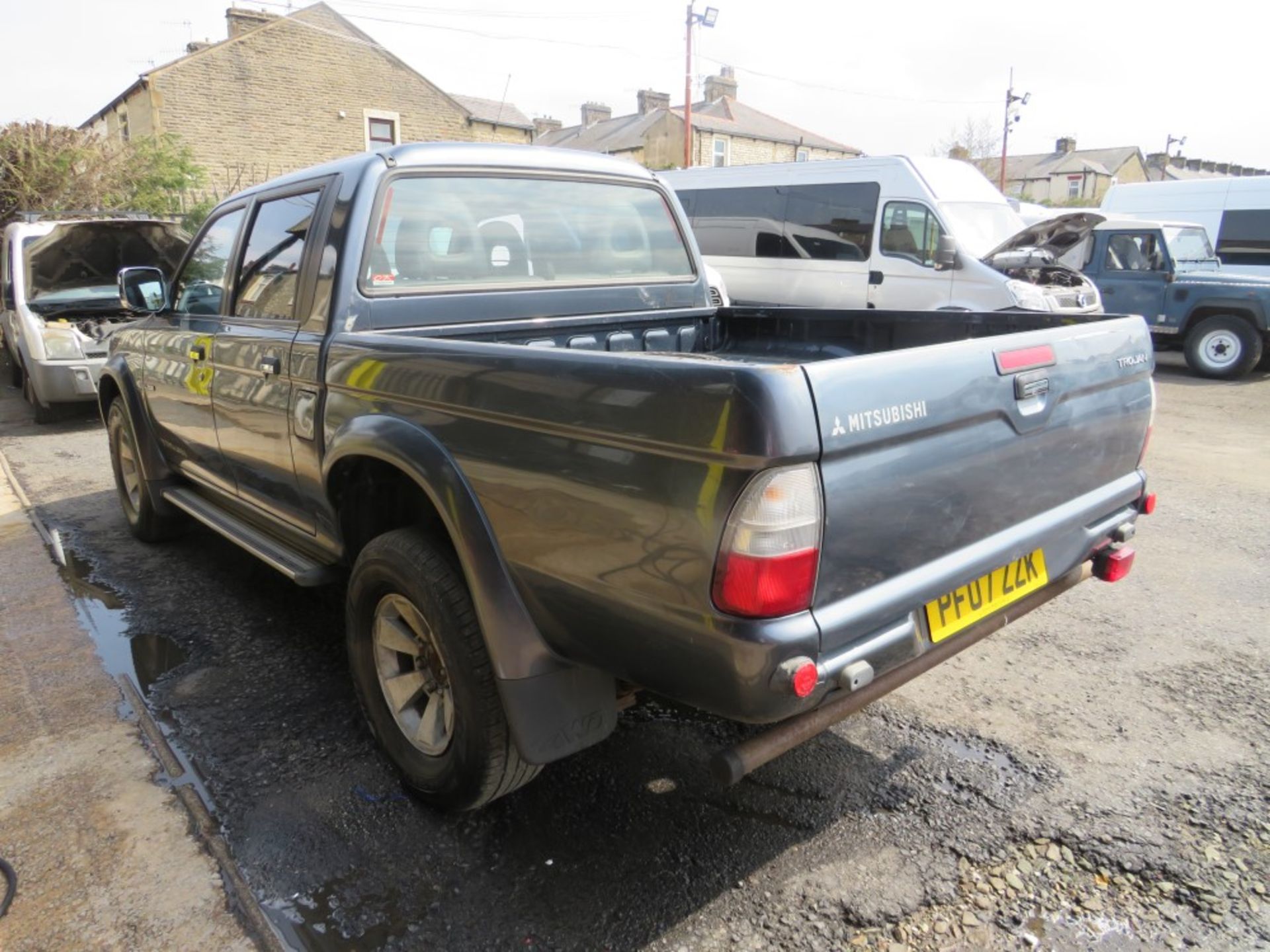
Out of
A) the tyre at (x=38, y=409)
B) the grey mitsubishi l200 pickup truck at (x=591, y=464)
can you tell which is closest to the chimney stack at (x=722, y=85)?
the tyre at (x=38, y=409)

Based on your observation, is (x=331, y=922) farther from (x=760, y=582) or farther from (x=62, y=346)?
(x=62, y=346)

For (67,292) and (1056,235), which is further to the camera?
(1056,235)

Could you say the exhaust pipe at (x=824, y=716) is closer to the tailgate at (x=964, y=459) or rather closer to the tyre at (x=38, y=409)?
the tailgate at (x=964, y=459)

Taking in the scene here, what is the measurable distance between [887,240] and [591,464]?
9381 mm

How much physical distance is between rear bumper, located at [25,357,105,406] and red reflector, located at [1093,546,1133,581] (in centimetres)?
833

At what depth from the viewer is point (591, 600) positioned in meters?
1.95

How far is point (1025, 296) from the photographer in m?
9.03

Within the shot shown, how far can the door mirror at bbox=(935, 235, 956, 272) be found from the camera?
9.54m

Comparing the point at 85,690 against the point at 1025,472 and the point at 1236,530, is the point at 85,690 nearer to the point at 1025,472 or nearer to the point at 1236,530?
the point at 1025,472

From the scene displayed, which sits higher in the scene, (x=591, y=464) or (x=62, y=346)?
(x=591, y=464)

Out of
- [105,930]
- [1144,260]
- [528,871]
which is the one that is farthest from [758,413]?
[1144,260]

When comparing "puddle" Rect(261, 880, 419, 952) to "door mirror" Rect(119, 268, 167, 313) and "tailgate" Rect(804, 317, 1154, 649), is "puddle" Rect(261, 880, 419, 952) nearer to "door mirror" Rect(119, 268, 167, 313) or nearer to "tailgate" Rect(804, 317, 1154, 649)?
"tailgate" Rect(804, 317, 1154, 649)

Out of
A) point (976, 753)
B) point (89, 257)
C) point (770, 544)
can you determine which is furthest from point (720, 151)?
point (770, 544)

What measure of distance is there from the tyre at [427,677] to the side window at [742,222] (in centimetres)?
966
